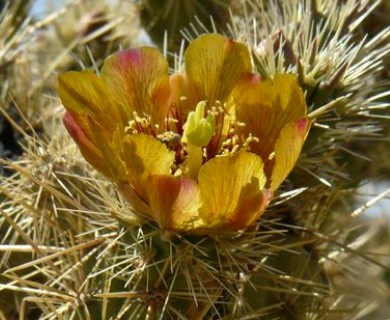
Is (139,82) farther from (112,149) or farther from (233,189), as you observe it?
(233,189)

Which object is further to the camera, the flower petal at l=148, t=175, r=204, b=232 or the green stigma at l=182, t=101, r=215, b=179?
the green stigma at l=182, t=101, r=215, b=179

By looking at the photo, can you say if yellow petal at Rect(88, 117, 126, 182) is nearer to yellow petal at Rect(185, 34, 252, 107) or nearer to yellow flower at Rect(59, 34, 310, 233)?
yellow flower at Rect(59, 34, 310, 233)

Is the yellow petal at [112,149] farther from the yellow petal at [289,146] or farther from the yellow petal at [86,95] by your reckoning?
the yellow petal at [289,146]

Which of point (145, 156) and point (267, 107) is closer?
point (145, 156)

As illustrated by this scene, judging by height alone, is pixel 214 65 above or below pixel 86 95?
below

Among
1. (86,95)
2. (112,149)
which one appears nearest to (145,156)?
(112,149)

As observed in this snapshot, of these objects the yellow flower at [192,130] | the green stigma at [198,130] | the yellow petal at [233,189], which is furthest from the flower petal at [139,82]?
the yellow petal at [233,189]

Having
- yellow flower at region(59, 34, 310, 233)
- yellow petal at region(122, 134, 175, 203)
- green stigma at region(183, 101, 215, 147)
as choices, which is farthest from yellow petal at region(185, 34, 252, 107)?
yellow petal at region(122, 134, 175, 203)
